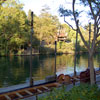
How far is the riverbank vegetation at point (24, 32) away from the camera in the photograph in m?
42.8

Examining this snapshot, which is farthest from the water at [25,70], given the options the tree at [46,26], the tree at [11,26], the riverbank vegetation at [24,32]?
the tree at [46,26]

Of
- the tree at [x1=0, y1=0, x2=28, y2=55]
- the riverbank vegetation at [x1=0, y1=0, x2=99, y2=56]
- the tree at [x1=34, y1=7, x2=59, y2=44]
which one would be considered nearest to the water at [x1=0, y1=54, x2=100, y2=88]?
the riverbank vegetation at [x1=0, y1=0, x2=99, y2=56]

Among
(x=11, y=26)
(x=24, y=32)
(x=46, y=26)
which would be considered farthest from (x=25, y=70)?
(x=46, y=26)

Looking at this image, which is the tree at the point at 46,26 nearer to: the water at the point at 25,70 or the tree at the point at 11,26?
the tree at the point at 11,26

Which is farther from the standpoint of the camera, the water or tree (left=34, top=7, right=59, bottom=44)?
tree (left=34, top=7, right=59, bottom=44)

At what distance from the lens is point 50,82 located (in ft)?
31.9

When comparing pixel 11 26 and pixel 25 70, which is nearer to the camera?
pixel 25 70

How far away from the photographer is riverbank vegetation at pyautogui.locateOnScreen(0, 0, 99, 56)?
42.8 m

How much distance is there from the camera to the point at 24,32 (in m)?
45.2

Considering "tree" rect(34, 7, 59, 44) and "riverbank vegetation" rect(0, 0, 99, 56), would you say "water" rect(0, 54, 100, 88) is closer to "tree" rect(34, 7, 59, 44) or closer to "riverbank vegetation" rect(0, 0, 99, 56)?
"riverbank vegetation" rect(0, 0, 99, 56)

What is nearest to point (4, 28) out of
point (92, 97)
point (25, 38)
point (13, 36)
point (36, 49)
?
point (13, 36)

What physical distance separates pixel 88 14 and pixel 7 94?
5125mm

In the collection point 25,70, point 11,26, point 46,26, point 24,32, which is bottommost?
point 25,70

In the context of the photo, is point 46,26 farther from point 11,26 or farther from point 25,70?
point 25,70
